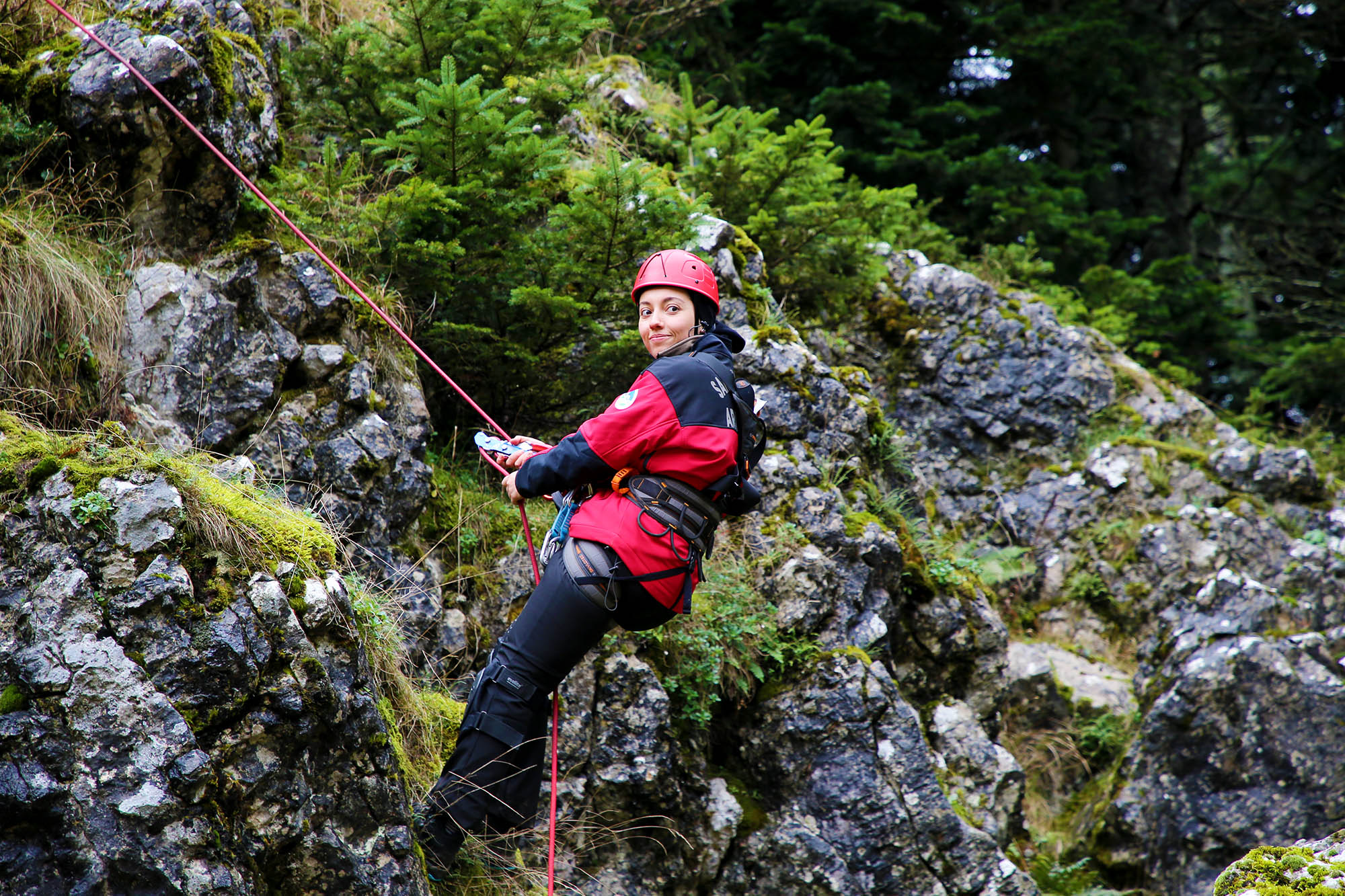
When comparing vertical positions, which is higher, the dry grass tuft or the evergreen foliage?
the dry grass tuft

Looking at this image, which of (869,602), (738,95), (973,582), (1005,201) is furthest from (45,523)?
(1005,201)

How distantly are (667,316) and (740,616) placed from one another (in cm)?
239

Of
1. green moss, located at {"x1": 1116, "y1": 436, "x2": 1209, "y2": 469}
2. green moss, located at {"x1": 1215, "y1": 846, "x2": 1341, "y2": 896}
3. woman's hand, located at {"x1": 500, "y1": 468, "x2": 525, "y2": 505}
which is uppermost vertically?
woman's hand, located at {"x1": 500, "y1": 468, "x2": 525, "y2": 505}

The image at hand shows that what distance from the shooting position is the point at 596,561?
12.9ft

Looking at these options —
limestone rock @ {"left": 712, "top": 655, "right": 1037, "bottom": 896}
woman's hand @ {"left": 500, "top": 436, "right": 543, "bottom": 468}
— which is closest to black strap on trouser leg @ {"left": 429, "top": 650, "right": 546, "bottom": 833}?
woman's hand @ {"left": 500, "top": 436, "right": 543, "bottom": 468}

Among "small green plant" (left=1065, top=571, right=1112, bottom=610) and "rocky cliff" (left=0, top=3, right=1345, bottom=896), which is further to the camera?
"small green plant" (left=1065, top=571, right=1112, bottom=610)

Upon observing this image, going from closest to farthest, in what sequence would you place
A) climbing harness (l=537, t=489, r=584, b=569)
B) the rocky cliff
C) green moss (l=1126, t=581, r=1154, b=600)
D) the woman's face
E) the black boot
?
1. the rocky cliff
2. the black boot
3. climbing harness (l=537, t=489, r=584, b=569)
4. the woman's face
5. green moss (l=1126, t=581, r=1154, b=600)

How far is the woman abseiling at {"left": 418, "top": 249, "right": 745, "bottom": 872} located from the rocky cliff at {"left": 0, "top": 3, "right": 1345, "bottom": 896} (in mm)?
394

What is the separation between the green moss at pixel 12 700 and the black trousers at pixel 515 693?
5.44 feet

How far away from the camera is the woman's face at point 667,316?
4281 mm

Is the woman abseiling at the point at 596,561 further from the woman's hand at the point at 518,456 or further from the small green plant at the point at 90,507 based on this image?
the small green plant at the point at 90,507

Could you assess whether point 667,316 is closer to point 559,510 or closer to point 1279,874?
point 559,510

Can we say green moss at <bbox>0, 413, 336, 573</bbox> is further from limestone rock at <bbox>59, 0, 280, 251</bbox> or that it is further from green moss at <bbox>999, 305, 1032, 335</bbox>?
green moss at <bbox>999, 305, 1032, 335</bbox>

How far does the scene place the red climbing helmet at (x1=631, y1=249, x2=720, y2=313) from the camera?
4246 mm
